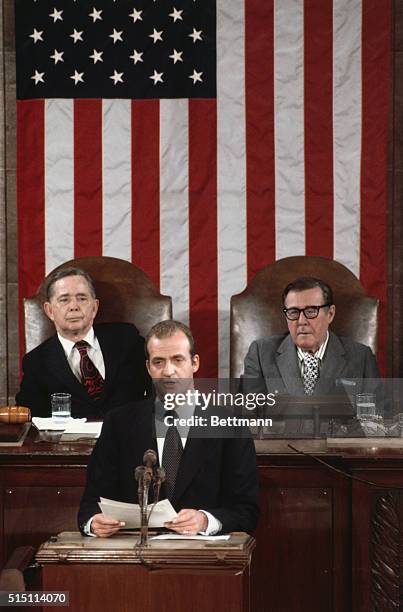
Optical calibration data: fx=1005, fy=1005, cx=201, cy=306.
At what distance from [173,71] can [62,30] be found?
71cm

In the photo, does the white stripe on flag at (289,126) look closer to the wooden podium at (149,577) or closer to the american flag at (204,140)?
the american flag at (204,140)

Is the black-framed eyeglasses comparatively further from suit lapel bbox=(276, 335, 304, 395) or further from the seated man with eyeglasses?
suit lapel bbox=(276, 335, 304, 395)

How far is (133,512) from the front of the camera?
2.87m

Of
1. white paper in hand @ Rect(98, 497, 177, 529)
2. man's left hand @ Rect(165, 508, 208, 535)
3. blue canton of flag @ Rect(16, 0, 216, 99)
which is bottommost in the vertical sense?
man's left hand @ Rect(165, 508, 208, 535)

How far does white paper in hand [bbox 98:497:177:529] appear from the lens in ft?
9.40

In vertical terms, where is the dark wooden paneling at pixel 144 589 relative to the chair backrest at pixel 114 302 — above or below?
below

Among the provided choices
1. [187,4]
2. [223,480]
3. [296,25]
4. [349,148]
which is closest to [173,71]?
[187,4]

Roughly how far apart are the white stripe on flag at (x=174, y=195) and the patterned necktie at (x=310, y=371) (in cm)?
120

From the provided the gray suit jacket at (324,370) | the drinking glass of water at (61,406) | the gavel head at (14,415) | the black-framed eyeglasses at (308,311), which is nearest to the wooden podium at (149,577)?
the gavel head at (14,415)

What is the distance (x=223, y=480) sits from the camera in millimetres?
3305

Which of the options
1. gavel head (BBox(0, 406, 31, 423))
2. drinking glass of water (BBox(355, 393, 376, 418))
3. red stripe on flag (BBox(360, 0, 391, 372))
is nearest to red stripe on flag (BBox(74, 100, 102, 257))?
red stripe on flag (BBox(360, 0, 391, 372))

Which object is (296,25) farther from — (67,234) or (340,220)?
(67,234)

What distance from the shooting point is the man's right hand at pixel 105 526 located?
287cm

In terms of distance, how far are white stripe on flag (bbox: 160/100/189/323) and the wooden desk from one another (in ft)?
7.51
